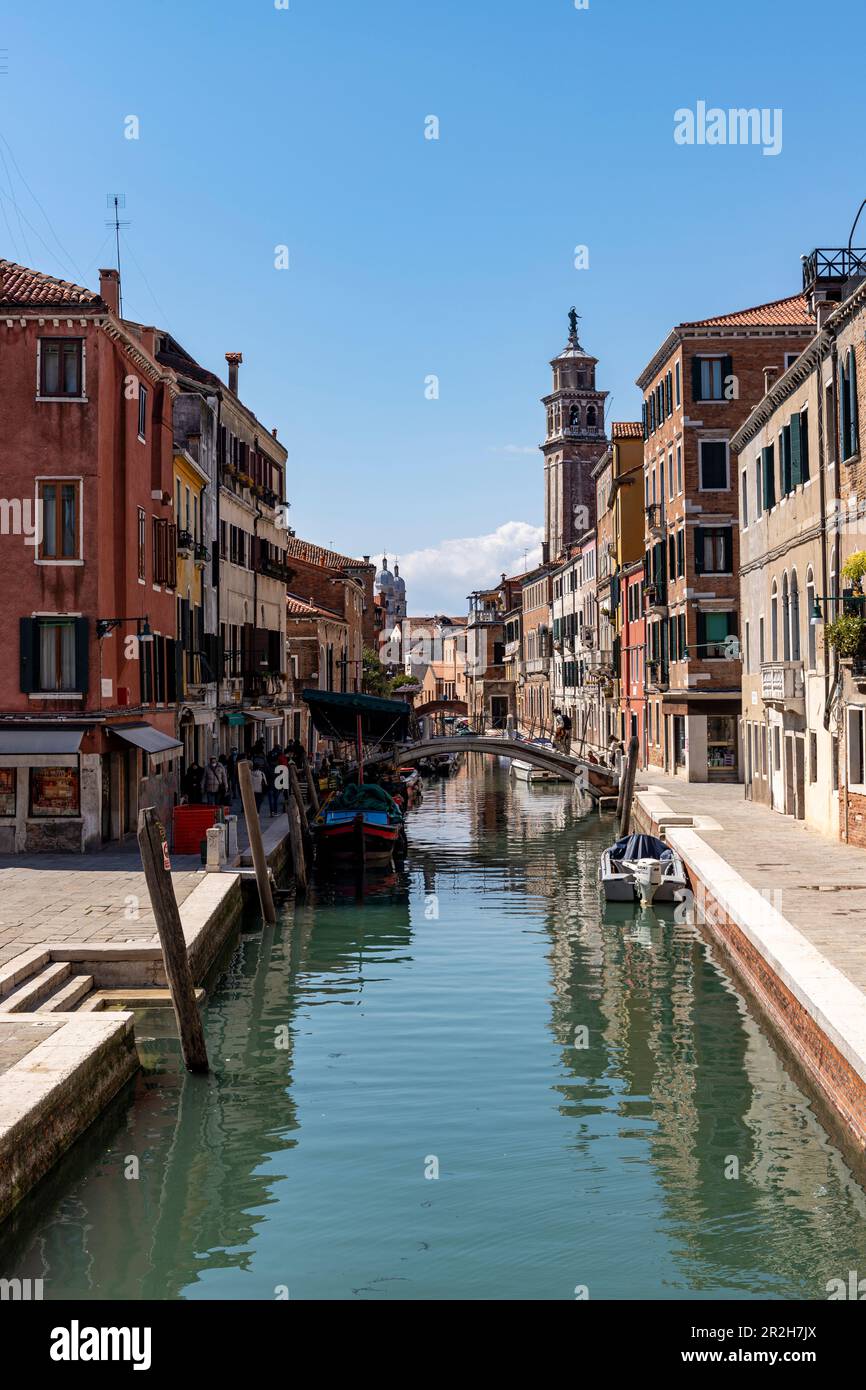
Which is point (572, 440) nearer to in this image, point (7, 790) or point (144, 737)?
point (144, 737)

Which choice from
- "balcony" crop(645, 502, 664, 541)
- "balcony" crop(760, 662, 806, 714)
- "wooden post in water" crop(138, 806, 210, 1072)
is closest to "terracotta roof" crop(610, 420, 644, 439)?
"balcony" crop(645, 502, 664, 541)

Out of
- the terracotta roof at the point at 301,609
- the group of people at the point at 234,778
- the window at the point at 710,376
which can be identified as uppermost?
the window at the point at 710,376

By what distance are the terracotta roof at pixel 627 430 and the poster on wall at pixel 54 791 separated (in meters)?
34.1

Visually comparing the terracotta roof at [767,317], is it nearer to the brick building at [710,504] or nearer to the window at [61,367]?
the brick building at [710,504]

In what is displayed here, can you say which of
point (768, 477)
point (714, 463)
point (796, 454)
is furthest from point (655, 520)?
point (796, 454)

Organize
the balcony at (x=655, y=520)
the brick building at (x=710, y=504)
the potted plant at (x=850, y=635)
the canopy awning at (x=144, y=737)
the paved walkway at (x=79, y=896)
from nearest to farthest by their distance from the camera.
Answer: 1. the paved walkway at (x=79, y=896)
2. the potted plant at (x=850, y=635)
3. the canopy awning at (x=144, y=737)
4. the brick building at (x=710, y=504)
5. the balcony at (x=655, y=520)

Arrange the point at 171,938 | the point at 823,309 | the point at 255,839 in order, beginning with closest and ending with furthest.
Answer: the point at 171,938
the point at 255,839
the point at 823,309

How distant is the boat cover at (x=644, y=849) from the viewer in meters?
24.4

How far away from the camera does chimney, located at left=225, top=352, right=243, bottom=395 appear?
45.8 metres

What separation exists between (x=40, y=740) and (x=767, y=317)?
2494 centimetres

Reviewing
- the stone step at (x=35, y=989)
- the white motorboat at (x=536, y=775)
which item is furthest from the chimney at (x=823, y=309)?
the white motorboat at (x=536, y=775)

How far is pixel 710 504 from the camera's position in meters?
40.7
